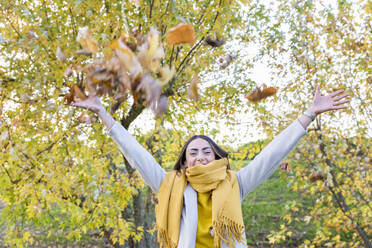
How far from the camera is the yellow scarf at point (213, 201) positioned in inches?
68.4

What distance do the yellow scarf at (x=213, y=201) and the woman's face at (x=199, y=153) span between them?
0.07 m

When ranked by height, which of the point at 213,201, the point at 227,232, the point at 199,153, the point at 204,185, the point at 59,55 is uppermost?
the point at 59,55

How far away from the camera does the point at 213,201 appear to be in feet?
5.87

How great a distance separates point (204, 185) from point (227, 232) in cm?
29

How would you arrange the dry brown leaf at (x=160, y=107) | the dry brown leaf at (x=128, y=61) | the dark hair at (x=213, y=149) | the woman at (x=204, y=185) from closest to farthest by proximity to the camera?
the dry brown leaf at (x=128, y=61), the dry brown leaf at (x=160, y=107), the woman at (x=204, y=185), the dark hair at (x=213, y=149)

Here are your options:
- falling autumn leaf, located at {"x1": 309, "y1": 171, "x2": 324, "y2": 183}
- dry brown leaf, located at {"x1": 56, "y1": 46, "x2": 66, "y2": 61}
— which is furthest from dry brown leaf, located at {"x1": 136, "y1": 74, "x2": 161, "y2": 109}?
falling autumn leaf, located at {"x1": 309, "y1": 171, "x2": 324, "y2": 183}

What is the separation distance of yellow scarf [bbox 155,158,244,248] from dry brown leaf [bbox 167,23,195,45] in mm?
720

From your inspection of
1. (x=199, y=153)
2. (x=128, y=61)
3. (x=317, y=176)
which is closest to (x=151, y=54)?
(x=128, y=61)

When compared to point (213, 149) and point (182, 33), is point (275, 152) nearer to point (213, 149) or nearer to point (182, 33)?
point (213, 149)

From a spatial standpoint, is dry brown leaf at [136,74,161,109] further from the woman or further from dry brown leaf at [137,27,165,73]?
the woman

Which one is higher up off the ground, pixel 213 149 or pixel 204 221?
pixel 213 149

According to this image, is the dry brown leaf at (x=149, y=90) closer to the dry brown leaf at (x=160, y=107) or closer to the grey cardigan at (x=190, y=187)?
the dry brown leaf at (x=160, y=107)

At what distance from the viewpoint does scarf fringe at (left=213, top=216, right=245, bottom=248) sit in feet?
5.54

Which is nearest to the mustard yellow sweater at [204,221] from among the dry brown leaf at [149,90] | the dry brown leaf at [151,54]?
the dry brown leaf at [149,90]
